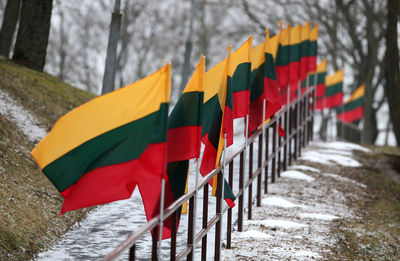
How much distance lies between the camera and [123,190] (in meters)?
5.33

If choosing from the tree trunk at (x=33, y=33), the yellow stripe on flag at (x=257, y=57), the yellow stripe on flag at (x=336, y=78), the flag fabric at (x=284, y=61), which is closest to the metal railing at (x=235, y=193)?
the flag fabric at (x=284, y=61)

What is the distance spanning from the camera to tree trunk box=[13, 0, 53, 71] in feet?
47.3

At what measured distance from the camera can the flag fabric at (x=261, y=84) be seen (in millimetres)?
9820

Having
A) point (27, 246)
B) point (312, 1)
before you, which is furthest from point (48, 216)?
point (312, 1)

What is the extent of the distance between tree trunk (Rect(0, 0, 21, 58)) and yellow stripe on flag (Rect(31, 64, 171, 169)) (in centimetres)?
1364

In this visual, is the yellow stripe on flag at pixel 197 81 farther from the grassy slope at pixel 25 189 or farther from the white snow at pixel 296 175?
the white snow at pixel 296 175

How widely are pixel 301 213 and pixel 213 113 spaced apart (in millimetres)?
3935

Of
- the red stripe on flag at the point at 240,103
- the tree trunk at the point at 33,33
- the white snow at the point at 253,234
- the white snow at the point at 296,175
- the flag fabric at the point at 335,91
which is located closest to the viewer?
the red stripe on flag at the point at 240,103

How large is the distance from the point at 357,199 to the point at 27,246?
7.22 m

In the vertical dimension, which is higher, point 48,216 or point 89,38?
point 89,38

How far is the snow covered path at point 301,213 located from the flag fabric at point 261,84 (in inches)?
64.3

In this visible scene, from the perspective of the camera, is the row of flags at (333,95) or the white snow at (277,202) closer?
the white snow at (277,202)

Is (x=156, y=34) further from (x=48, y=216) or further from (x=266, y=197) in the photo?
(x=48, y=216)

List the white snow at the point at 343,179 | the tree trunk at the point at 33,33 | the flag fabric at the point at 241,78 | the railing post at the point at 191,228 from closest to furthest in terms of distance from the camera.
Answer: the railing post at the point at 191,228 → the flag fabric at the point at 241,78 → the white snow at the point at 343,179 → the tree trunk at the point at 33,33
